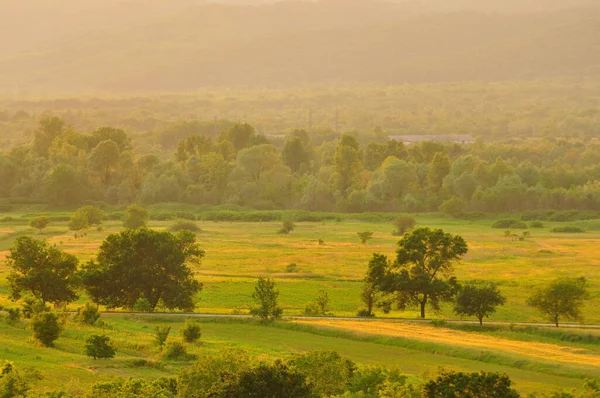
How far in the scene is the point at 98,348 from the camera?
58188mm

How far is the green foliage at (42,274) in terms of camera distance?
3127 inches

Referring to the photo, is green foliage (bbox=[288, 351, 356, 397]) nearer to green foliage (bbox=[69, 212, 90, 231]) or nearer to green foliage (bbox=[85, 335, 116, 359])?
green foliage (bbox=[85, 335, 116, 359])

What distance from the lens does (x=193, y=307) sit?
8262 cm

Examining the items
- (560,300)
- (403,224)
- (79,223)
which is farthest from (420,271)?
(79,223)

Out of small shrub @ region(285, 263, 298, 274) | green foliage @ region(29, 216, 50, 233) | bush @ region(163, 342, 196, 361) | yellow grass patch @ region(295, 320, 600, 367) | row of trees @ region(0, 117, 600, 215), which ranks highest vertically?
row of trees @ region(0, 117, 600, 215)

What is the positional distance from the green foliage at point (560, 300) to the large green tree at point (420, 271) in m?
7.97

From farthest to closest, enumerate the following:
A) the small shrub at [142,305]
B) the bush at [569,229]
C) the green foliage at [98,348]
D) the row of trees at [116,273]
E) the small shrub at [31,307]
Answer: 1. the bush at [569,229]
2. the small shrub at [142,305]
3. the row of trees at [116,273]
4. the small shrub at [31,307]
5. the green foliage at [98,348]

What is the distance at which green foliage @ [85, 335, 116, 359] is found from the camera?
58031mm

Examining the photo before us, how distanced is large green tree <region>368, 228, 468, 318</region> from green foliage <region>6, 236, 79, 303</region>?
88.1ft

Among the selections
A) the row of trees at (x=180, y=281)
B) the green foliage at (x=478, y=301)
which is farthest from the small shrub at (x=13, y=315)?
the green foliage at (x=478, y=301)

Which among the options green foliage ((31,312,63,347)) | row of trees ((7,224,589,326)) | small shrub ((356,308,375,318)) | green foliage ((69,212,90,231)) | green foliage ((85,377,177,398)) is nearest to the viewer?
green foliage ((85,377,177,398))

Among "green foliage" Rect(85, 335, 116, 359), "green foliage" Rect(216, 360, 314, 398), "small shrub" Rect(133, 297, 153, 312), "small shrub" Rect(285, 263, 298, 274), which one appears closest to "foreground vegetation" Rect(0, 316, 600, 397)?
"green foliage" Rect(85, 335, 116, 359)

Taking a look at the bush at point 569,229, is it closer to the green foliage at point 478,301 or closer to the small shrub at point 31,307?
the green foliage at point 478,301

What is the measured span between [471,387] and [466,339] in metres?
29.2
